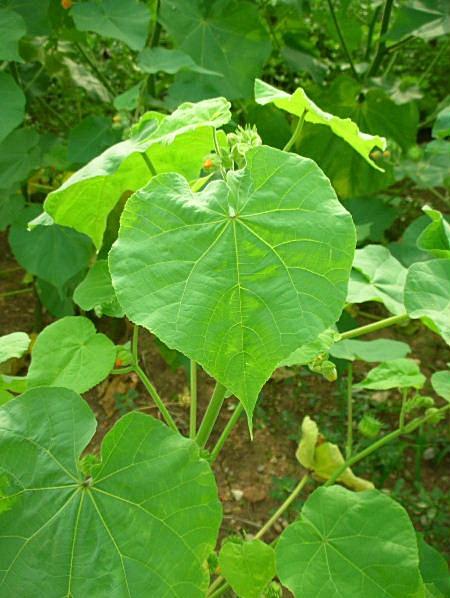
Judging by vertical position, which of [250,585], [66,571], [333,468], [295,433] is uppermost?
[66,571]

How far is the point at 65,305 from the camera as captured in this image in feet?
8.14

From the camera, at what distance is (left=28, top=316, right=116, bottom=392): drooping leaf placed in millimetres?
1244

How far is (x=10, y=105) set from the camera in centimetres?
205

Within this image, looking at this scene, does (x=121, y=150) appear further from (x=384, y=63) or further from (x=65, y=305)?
(x=384, y=63)

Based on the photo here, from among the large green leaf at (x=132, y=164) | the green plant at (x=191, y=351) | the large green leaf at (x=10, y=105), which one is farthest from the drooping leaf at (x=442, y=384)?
the large green leaf at (x=10, y=105)

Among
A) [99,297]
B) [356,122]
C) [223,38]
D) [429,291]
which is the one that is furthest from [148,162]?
[356,122]

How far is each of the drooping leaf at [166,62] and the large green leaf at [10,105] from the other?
14.8 inches

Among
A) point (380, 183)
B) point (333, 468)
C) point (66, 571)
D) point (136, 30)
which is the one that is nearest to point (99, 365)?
point (66, 571)

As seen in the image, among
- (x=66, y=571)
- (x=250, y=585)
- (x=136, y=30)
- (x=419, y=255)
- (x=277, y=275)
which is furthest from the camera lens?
(x=419, y=255)

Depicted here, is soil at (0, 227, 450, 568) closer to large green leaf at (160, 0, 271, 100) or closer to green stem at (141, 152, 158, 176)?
large green leaf at (160, 0, 271, 100)

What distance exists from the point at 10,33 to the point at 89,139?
0.44 metres

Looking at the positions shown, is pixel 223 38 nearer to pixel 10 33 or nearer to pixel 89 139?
pixel 89 139

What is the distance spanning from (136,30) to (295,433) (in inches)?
54.4

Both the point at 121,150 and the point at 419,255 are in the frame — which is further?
the point at 419,255
